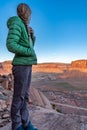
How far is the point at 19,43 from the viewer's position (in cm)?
385

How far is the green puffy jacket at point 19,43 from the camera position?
144 inches

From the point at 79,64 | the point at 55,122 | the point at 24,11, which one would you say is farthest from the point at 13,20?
the point at 79,64

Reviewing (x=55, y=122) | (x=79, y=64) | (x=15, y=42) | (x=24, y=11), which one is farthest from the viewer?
(x=79, y=64)

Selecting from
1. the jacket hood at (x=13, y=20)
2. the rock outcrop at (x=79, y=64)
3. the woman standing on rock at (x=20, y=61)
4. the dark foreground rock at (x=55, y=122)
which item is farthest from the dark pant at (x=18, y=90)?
the rock outcrop at (x=79, y=64)

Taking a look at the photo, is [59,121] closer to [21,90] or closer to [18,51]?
[21,90]

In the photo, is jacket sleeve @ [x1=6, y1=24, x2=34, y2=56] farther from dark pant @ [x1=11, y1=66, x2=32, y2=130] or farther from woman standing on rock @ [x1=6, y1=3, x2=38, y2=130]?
dark pant @ [x1=11, y1=66, x2=32, y2=130]

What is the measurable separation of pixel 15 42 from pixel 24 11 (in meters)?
0.52

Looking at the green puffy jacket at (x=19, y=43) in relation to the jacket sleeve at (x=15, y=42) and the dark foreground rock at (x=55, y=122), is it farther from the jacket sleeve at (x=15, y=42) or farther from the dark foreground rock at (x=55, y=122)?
the dark foreground rock at (x=55, y=122)

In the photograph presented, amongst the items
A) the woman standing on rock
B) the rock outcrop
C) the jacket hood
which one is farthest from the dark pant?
the rock outcrop

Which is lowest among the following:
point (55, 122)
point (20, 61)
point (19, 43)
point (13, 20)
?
point (55, 122)

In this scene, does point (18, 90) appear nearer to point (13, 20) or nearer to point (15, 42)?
point (15, 42)

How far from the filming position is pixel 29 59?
12.7 ft

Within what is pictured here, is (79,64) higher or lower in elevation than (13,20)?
lower

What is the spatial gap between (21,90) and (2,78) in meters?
6.70
